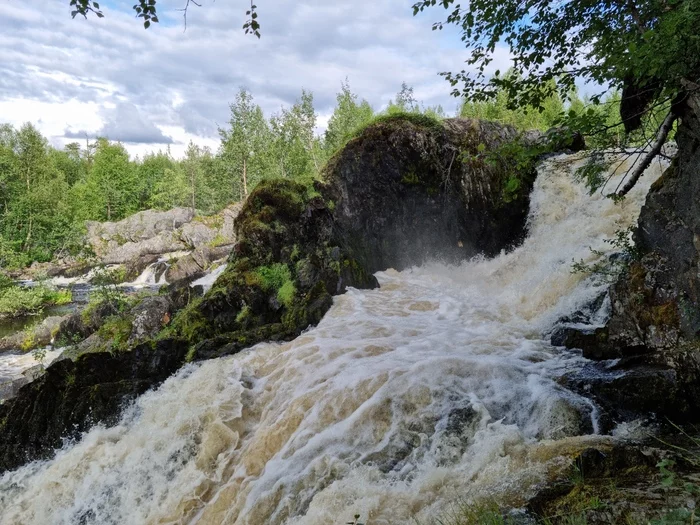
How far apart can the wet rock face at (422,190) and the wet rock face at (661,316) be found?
9111 millimetres

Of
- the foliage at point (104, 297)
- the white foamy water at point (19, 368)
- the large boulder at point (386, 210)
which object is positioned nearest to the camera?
the white foamy water at point (19, 368)

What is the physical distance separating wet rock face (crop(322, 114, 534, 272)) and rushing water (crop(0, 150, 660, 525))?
6249 millimetres

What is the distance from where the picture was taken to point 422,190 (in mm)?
16750

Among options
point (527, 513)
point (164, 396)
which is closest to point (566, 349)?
point (527, 513)

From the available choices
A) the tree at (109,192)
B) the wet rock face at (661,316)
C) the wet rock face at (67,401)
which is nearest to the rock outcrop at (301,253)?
the wet rock face at (67,401)

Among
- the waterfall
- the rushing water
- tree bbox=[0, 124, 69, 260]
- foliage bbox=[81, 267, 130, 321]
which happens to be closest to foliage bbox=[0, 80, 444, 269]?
tree bbox=[0, 124, 69, 260]

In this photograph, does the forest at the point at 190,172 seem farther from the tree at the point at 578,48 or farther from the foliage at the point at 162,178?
the tree at the point at 578,48

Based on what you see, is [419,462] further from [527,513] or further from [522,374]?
[522,374]

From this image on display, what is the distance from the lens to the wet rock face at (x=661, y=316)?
18.4 ft

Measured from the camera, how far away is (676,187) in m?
6.46

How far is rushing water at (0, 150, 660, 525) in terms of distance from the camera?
16.2ft

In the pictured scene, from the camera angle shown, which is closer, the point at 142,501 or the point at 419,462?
the point at 419,462

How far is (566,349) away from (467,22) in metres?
6.02

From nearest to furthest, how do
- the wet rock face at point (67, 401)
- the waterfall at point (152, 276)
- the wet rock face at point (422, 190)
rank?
1. the wet rock face at point (67, 401)
2. the wet rock face at point (422, 190)
3. the waterfall at point (152, 276)
